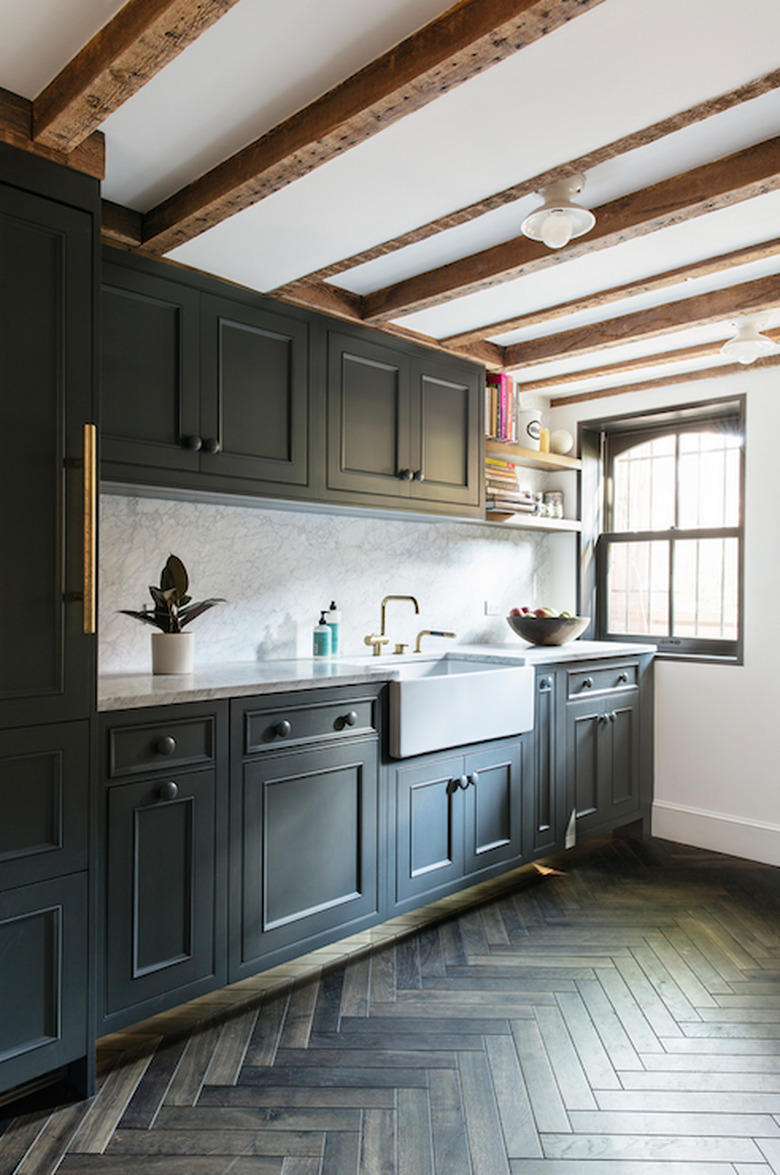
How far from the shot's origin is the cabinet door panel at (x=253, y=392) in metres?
2.50

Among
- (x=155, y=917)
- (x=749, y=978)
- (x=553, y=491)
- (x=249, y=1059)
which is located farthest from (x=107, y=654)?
(x=553, y=491)

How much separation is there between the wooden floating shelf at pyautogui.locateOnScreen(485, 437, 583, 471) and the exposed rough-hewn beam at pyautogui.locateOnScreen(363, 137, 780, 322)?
99 centimetres

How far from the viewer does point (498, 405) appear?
3.64 metres

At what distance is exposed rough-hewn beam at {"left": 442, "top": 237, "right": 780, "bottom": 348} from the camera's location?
253 centimetres

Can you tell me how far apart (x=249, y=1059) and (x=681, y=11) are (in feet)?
8.76

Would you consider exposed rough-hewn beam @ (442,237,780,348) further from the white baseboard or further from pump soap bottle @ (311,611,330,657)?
the white baseboard

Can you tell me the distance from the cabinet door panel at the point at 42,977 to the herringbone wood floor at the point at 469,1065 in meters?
0.18

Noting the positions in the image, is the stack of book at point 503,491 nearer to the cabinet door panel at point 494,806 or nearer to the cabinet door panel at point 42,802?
the cabinet door panel at point 494,806

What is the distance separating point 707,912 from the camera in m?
3.03

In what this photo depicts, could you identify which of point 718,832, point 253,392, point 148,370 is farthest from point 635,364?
point 148,370

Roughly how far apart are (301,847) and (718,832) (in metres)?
2.35

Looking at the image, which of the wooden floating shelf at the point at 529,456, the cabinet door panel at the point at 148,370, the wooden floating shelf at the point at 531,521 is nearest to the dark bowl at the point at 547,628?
the wooden floating shelf at the point at 531,521

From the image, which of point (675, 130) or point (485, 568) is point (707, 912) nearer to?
point (485, 568)

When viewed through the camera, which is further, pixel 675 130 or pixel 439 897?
pixel 439 897
